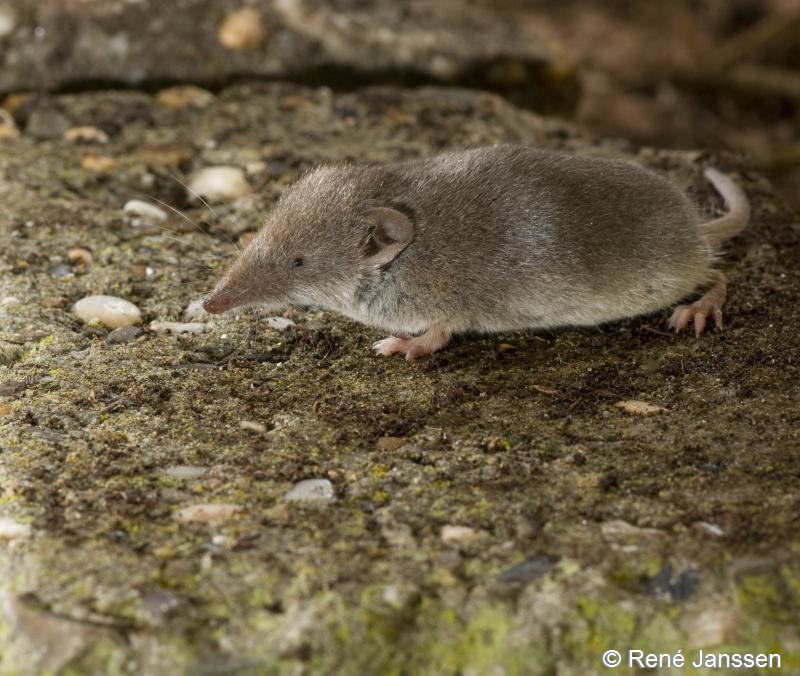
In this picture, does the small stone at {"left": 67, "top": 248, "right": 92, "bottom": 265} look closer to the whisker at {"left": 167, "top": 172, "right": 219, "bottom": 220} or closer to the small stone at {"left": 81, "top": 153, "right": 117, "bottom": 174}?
the whisker at {"left": 167, "top": 172, "right": 219, "bottom": 220}

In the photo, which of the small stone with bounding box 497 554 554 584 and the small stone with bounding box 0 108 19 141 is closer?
the small stone with bounding box 497 554 554 584

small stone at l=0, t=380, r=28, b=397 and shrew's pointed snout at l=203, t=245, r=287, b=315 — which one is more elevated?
shrew's pointed snout at l=203, t=245, r=287, b=315

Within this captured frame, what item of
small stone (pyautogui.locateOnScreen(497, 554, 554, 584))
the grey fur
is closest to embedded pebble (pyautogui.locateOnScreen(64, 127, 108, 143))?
the grey fur

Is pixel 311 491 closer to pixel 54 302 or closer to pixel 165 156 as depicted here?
pixel 54 302

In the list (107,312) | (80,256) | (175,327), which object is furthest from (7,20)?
(175,327)

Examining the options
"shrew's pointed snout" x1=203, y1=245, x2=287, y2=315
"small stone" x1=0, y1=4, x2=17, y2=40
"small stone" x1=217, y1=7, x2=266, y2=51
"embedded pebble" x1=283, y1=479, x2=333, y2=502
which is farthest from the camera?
"small stone" x1=217, y1=7, x2=266, y2=51

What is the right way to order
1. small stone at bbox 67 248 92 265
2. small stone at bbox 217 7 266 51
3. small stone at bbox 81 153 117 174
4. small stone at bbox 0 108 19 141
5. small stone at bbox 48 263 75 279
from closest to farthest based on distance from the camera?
small stone at bbox 48 263 75 279, small stone at bbox 67 248 92 265, small stone at bbox 81 153 117 174, small stone at bbox 0 108 19 141, small stone at bbox 217 7 266 51

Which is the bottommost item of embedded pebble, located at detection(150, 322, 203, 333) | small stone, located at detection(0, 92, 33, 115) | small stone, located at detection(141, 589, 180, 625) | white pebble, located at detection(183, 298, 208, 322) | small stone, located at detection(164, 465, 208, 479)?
small stone, located at detection(0, 92, 33, 115)
